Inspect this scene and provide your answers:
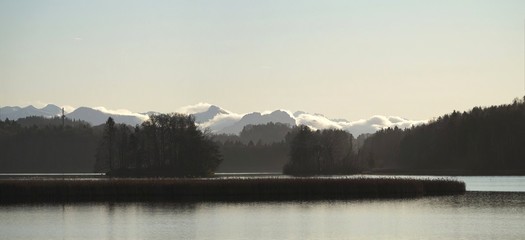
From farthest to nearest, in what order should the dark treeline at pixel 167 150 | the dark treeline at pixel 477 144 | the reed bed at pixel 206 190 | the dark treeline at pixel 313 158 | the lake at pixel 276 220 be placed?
the dark treeline at pixel 477 144 < the dark treeline at pixel 313 158 < the dark treeline at pixel 167 150 < the reed bed at pixel 206 190 < the lake at pixel 276 220

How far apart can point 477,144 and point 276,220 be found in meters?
115

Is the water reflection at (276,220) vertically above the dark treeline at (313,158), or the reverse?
the dark treeline at (313,158)

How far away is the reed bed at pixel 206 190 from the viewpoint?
80062 mm

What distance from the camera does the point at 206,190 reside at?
8231 cm

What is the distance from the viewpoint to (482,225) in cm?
5456

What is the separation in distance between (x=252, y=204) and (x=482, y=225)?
22374mm

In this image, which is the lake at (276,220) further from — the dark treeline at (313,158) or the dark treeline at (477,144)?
the dark treeline at (477,144)

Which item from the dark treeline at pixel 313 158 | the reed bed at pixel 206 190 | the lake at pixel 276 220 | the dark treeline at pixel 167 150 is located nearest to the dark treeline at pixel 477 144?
the dark treeline at pixel 313 158

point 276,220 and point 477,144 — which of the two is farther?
point 477,144

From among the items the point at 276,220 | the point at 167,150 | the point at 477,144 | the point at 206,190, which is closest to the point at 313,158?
the point at 167,150

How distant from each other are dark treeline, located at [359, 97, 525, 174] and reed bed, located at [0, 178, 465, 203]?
75.1m

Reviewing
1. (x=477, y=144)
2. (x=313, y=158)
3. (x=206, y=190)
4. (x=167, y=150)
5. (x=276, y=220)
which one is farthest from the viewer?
(x=477, y=144)

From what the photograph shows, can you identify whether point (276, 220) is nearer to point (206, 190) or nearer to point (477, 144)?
point (206, 190)

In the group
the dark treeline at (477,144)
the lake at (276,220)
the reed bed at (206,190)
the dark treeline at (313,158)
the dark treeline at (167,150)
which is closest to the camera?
the lake at (276,220)
